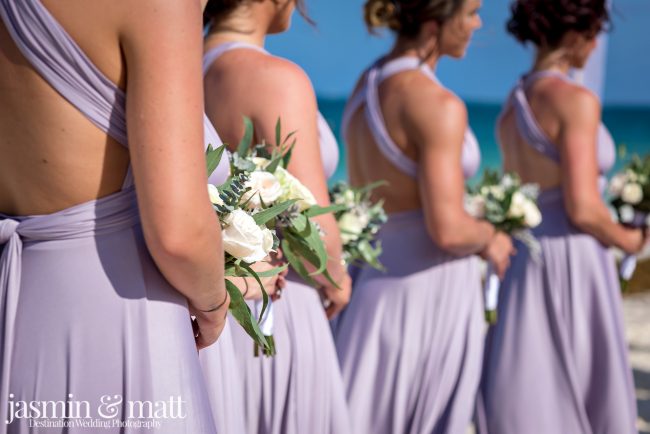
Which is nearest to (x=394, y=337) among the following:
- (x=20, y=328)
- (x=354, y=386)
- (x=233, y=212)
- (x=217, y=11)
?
(x=354, y=386)

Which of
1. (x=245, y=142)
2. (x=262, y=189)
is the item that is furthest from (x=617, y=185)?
(x=262, y=189)

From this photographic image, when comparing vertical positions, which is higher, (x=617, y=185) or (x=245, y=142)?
(x=617, y=185)

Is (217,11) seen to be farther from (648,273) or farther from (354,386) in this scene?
(648,273)

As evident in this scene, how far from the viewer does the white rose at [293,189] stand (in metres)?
2.25

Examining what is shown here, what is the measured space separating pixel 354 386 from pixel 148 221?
2.11 m

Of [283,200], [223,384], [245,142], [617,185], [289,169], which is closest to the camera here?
[223,384]

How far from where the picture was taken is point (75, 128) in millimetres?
1619

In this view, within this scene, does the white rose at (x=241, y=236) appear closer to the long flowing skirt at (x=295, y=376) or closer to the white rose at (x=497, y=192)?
Answer: the long flowing skirt at (x=295, y=376)

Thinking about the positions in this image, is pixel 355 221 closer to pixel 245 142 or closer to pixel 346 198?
pixel 346 198

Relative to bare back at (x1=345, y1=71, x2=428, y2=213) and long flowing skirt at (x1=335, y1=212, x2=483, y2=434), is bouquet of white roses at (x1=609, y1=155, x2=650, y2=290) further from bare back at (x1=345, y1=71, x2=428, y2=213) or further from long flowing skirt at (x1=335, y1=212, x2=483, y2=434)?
bare back at (x1=345, y1=71, x2=428, y2=213)

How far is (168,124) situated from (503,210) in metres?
2.72

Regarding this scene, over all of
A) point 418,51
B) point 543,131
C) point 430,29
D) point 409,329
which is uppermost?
point 430,29

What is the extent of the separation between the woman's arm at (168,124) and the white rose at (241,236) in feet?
0.60

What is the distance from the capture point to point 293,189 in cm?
226
